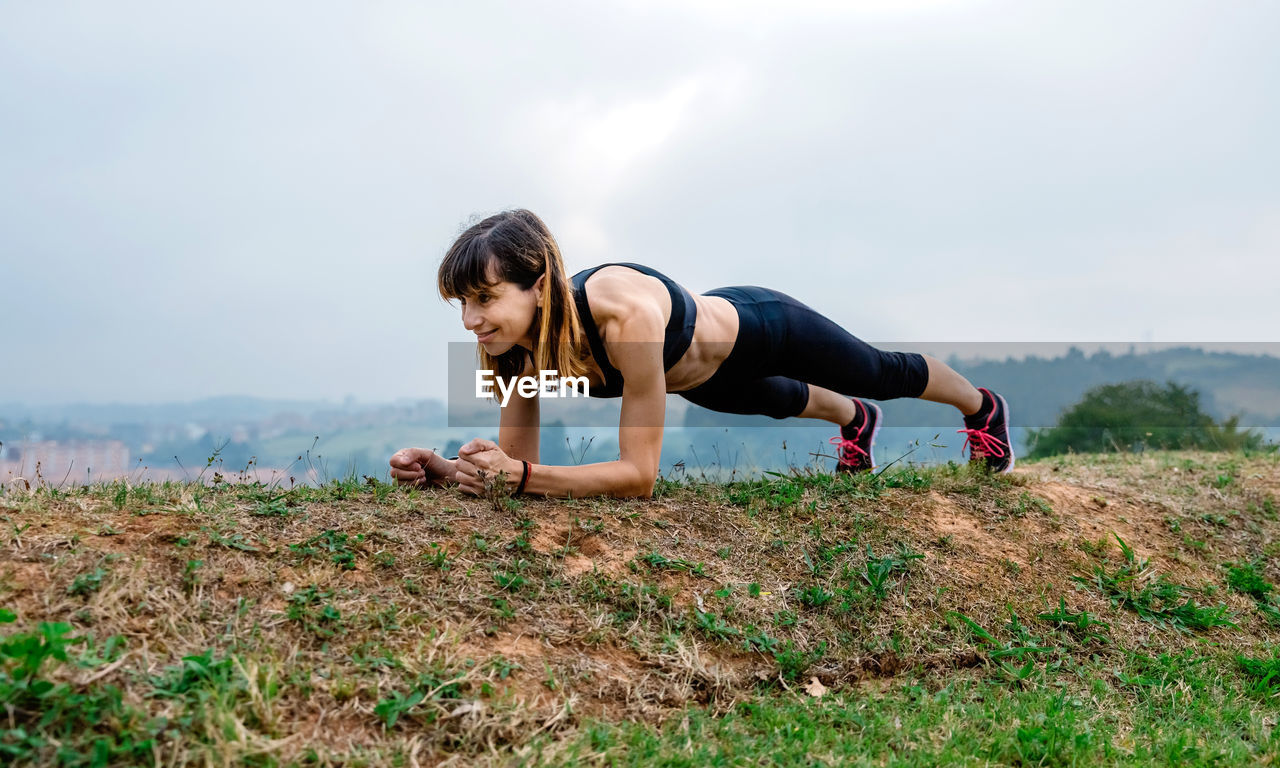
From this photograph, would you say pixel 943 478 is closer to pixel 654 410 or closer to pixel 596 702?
pixel 654 410

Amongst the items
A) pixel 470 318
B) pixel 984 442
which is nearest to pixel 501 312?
pixel 470 318

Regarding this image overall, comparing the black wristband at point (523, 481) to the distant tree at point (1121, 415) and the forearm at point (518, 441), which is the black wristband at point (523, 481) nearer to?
the forearm at point (518, 441)

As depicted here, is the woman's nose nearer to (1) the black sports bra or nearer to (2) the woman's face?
(2) the woman's face

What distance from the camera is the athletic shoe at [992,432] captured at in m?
5.91

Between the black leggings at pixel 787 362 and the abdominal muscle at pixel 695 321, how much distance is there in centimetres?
8

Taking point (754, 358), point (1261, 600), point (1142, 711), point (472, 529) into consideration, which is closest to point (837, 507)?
point (754, 358)

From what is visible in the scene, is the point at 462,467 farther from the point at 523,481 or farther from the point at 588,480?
the point at 588,480

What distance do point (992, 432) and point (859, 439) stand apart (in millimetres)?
865

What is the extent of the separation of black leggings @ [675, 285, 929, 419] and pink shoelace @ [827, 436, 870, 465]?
0.71 m

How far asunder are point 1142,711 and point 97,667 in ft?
12.1

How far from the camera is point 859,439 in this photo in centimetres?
625

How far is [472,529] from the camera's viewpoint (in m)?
3.87

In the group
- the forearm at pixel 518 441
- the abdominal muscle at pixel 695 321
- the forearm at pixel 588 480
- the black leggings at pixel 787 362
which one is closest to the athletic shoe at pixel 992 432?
the black leggings at pixel 787 362

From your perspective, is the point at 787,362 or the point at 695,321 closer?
the point at 695,321
